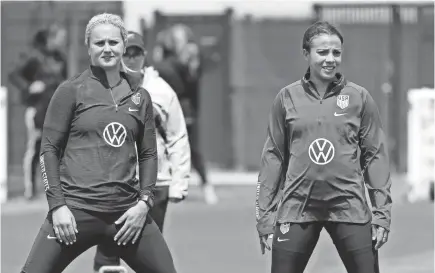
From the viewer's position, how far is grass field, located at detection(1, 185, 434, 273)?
967 cm

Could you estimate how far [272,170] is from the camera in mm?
5902

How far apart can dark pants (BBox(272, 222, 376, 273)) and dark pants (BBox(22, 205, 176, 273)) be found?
22.0 inches

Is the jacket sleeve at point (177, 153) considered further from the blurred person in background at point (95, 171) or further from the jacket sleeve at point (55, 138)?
the jacket sleeve at point (55, 138)

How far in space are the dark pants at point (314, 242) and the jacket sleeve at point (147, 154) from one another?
2.26 ft

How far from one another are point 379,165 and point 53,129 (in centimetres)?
159

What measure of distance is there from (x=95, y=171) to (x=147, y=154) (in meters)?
0.32

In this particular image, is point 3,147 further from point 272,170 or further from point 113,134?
point 113,134

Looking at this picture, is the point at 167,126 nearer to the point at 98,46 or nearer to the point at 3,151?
the point at 98,46

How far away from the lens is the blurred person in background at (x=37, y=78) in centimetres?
1446

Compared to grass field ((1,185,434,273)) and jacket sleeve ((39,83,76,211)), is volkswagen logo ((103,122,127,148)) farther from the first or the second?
grass field ((1,185,434,273))

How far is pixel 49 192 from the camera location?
217 inches

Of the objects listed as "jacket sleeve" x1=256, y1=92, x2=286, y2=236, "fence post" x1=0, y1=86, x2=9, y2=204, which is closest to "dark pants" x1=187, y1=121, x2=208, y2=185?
"fence post" x1=0, y1=86, x2=9, y2=204

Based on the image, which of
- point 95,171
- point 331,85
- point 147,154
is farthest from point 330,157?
point 95,171

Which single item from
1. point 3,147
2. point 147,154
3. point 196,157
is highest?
point 147,154
